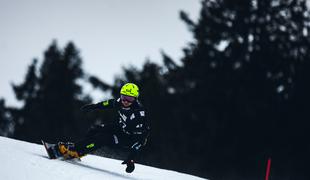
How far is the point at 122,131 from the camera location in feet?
26.8

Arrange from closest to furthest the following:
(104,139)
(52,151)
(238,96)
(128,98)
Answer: (52,151), (128,98), (104,139), (238,96)

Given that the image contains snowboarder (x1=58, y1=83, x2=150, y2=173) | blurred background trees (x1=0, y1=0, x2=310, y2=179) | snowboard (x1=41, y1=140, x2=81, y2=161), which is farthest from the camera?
blurred background trees (x1=0, y1=0, x2=310, y2=179)

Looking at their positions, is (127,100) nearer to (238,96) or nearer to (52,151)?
(52,151)

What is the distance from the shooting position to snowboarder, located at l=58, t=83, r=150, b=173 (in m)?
7.86

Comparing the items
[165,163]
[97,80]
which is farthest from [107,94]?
[165,163]

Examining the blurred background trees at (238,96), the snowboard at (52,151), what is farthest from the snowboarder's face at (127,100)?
the blurred background trees at (238,96)

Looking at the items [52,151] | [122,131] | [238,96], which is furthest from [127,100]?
[238,96]

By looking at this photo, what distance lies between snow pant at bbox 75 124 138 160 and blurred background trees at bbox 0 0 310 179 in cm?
1541

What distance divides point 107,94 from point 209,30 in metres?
8.94

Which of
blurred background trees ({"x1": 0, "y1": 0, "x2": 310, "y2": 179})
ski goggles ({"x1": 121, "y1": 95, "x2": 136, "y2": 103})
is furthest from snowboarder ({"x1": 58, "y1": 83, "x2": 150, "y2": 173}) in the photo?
blurred background trees ({"x1": 0, "y1": 0, "x2": 310, "y2": 179})

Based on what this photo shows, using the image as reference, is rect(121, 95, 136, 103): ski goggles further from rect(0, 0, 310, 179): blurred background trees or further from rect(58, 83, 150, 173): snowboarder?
rect(0, 0, 310, 179): blurred background trees

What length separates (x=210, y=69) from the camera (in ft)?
82.0

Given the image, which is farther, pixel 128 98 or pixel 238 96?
pixel 238 96

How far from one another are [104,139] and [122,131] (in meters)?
0.38
